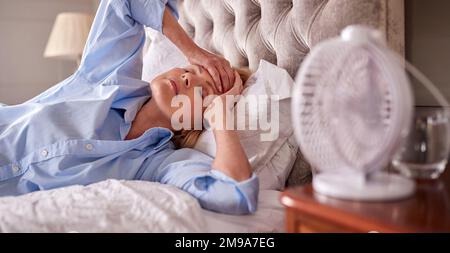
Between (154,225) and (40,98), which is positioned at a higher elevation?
(40,98)

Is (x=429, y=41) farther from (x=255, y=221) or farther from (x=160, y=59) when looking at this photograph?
(x=160, y=59)

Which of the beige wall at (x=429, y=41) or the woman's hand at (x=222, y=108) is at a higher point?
the beige wall at (x=429, y=41)

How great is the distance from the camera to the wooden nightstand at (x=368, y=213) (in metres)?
0.51

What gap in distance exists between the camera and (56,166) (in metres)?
1.08

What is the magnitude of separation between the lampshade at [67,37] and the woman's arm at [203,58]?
1.38 meters

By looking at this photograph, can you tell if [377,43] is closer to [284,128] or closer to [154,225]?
[154,225]

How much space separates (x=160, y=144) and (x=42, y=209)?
18.3 inches

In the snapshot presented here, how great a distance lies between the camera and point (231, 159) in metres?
0.90

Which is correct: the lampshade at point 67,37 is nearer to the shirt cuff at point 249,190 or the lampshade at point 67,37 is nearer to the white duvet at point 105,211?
the white duvet at point 105,211

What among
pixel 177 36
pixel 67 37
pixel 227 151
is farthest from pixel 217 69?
pixel 67 37

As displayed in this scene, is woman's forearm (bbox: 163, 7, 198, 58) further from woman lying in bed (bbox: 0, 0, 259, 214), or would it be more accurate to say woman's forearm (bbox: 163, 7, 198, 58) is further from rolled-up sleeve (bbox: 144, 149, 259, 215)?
rolled-up sleeve (bbox: 144, 149, 259, 215)

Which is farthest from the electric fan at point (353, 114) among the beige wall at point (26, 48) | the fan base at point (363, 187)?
the beige wall at point (26, 48)
